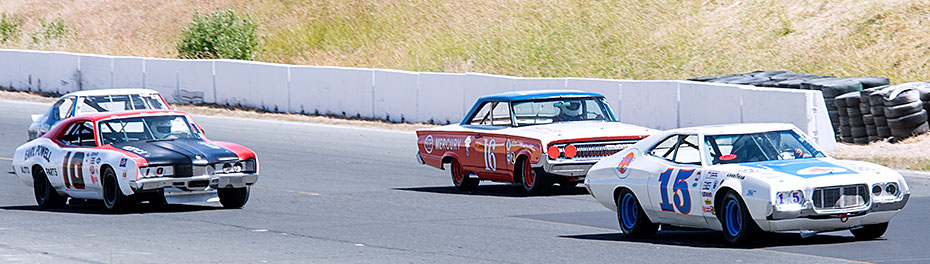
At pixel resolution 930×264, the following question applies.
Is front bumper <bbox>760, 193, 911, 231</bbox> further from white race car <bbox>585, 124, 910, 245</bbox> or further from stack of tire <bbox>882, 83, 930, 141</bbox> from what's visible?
stack of tire <bbox>882, 83, 930, 141</bbox>

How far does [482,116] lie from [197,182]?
14.6 feet

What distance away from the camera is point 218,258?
10648 millimetres

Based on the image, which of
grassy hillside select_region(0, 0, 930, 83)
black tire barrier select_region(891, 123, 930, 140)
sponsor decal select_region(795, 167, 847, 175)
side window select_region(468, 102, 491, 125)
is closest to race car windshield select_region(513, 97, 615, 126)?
side window select_region(468, 102, 491, 125)

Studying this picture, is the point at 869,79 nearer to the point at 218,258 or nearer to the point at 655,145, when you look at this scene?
the point at 655,145

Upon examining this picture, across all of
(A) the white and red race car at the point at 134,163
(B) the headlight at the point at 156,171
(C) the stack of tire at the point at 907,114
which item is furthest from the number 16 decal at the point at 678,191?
(C) the stack of tire at the point at 907,114

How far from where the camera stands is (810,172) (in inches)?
398

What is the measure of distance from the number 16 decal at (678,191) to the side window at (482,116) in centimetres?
569

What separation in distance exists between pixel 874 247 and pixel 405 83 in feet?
57.8

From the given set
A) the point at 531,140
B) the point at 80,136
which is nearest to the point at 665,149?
the point at 531,140

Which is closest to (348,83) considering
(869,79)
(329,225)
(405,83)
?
(405,83)

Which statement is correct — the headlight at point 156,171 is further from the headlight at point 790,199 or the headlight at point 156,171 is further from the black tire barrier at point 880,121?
the black tire barrier at point 880,121

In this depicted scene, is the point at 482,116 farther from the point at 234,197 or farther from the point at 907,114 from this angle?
the point at 907,114

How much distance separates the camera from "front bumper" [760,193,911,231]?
988cm

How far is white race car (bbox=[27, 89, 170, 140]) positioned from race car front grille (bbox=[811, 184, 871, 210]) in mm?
12151
